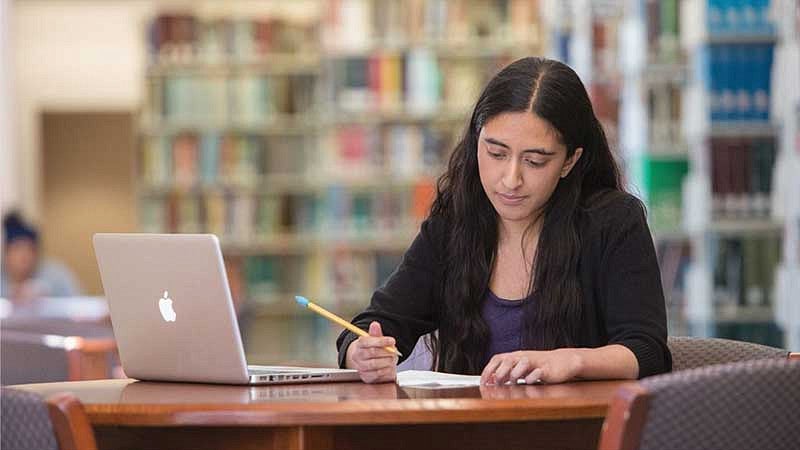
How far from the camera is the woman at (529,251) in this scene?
2498 mm

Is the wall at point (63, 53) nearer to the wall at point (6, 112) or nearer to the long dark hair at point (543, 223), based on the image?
the wall at point (6, 112)

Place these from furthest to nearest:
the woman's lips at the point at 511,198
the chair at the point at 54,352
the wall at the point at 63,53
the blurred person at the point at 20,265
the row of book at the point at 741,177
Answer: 1. the wall at the point at 63,53
2. the blurred person at the point at 20,265
3. the row of book at the point at 741,177
4. the chair at the point at 54,352
5. the woman's lips at the point at 511,198

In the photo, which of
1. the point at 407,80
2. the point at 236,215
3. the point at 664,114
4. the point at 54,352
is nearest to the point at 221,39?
the point at 236,215

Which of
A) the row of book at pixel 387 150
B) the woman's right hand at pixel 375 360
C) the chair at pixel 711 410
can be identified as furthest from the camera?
the row of book at pixel 387 150

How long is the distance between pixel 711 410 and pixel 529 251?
34.2 inches

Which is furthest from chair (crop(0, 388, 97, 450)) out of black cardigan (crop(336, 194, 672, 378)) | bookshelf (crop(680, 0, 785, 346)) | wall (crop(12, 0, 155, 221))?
wall (crop(12, 0, 155, 221))

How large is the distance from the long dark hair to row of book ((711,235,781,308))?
140 inches

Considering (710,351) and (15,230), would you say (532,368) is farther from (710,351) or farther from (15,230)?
(15,230)

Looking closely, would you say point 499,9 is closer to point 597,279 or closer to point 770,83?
point 770,83

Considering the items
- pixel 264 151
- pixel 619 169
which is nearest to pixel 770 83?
pixel 619 169

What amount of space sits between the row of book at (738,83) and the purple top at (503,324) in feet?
11.7

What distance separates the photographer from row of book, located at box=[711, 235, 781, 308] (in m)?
6.14

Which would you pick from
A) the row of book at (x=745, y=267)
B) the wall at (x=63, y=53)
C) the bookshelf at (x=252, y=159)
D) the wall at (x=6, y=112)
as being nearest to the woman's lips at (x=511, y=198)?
the row of book at (x=745, y=267)

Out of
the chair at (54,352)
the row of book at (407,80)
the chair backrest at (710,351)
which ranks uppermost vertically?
the chair backrest at (710,351)
